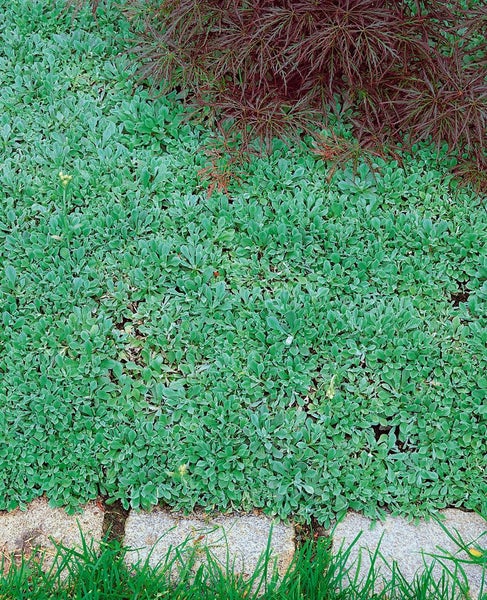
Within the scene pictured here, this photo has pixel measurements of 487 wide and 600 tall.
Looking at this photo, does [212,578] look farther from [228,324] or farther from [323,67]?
[323,67]

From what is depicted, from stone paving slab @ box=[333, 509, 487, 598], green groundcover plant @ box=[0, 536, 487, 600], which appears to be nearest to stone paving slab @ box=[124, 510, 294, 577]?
green groundcover plant @ box=[0, 536, 487, 600]

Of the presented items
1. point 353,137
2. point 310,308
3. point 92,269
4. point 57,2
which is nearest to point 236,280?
point 310,308

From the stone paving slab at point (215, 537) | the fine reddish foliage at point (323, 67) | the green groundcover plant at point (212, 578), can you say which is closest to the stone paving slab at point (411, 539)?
the green groundcover plant at point (212, 578)

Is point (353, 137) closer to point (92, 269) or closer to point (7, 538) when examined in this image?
point (92, 269)

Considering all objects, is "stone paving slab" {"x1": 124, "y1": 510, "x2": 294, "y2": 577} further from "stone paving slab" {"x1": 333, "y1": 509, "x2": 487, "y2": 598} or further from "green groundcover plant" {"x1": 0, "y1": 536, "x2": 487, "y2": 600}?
"stone paving slab" {"x1": 333, "y1": 509, "x2": 487, "y2": 598}

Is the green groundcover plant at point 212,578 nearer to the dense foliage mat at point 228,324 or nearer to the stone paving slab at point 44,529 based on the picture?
the stone paving slab at point 44,529
